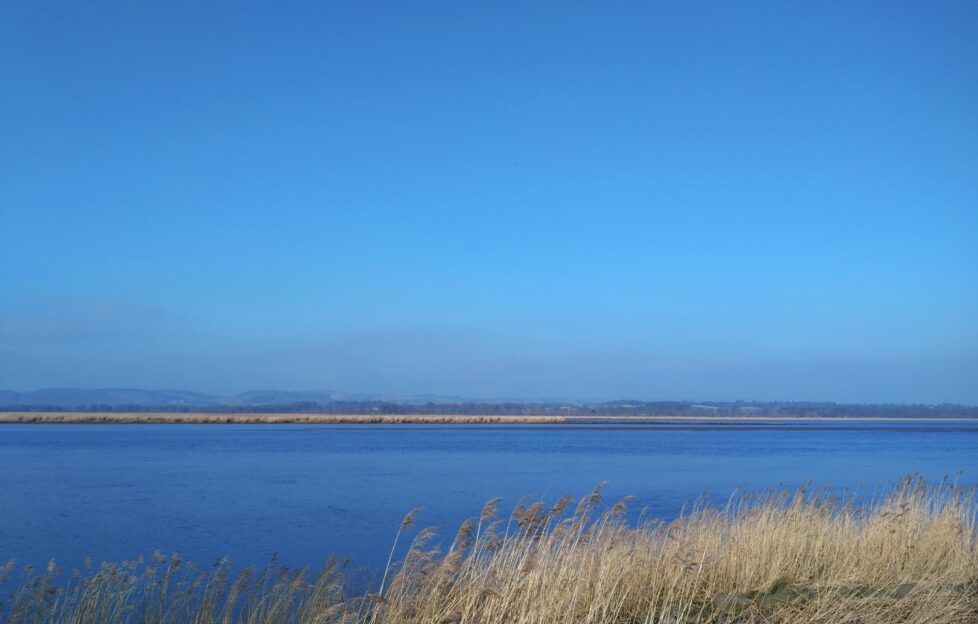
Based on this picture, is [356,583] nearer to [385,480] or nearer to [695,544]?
[695,544]

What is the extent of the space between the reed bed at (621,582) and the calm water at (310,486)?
533cm

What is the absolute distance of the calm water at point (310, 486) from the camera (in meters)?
17.3

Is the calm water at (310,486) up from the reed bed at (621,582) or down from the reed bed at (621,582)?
down

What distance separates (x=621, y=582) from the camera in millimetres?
9383

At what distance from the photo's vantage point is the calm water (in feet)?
56.6

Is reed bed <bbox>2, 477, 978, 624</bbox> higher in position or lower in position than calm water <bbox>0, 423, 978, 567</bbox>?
higher

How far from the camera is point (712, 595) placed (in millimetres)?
9438

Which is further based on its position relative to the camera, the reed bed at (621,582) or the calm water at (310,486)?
the calm water at (310,486)

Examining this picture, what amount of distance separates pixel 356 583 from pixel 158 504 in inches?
497

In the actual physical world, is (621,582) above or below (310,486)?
above

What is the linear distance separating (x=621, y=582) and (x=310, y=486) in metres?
20.5

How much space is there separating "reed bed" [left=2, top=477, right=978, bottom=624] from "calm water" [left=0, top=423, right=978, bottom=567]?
17.5 ft

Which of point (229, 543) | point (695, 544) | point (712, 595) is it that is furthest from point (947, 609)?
point (229, 543)

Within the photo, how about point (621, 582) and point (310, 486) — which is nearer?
point (621, 582)
